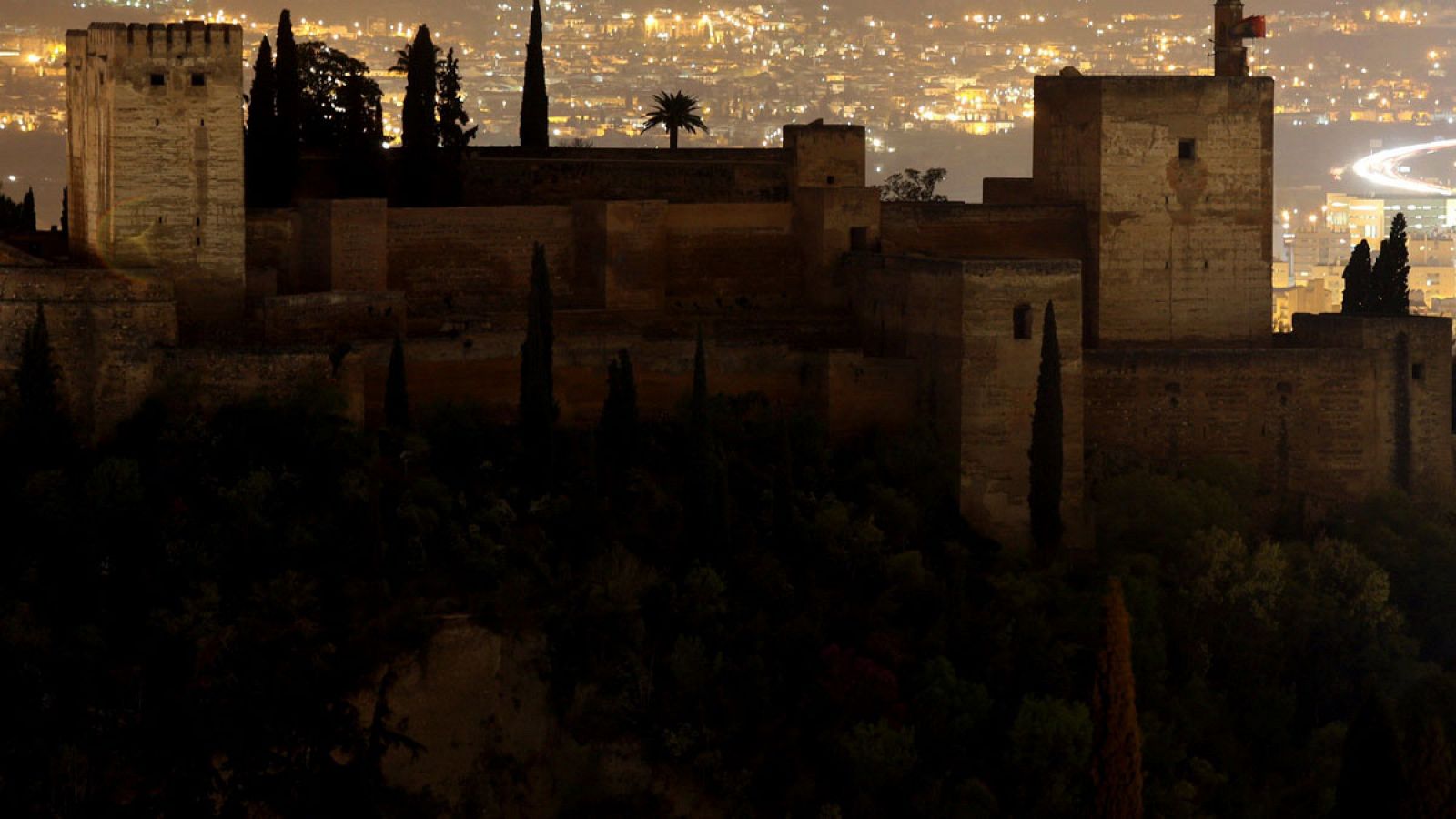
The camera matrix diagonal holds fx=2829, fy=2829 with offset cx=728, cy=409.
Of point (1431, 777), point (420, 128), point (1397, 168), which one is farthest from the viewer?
point (1397, 168)

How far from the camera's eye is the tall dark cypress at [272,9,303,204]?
1417 inches

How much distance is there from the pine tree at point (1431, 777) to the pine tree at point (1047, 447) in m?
5.43

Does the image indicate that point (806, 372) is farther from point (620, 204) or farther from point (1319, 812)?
point (1319, 812)

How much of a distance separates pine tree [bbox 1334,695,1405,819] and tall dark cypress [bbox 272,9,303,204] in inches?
617

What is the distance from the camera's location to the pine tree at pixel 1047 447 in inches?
1273

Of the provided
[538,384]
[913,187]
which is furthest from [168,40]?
[913,187]

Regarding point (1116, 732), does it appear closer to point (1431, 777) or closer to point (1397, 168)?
point (1431, 777)

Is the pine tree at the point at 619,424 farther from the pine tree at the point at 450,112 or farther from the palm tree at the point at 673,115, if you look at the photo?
the palm tree at the point at 673,115

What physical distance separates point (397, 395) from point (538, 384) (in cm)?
157

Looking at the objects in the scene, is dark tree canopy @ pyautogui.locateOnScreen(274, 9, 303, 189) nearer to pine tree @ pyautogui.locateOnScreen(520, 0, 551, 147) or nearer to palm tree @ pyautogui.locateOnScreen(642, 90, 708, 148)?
pine tree @ pyautogui.locateOnScreen(520, 0, 551, 147)

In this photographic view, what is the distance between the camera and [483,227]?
35.0 metres

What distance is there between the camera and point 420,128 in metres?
36.9

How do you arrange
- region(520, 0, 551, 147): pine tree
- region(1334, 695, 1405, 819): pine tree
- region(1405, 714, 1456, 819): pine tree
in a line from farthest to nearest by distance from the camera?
1. region(520, 0, 551, 147): pine tree
2. region(1405, 714, 1456, 819): pine tree
3. region(1334, 695, 1405, 819): pine tree

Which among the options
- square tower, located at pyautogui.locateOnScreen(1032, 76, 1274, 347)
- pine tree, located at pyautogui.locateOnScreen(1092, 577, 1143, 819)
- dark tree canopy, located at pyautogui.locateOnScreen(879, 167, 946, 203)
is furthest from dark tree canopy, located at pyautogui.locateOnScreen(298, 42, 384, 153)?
pine tree, located at pyautogui.locateOnScreen(1092, 577, 1143, 819)
